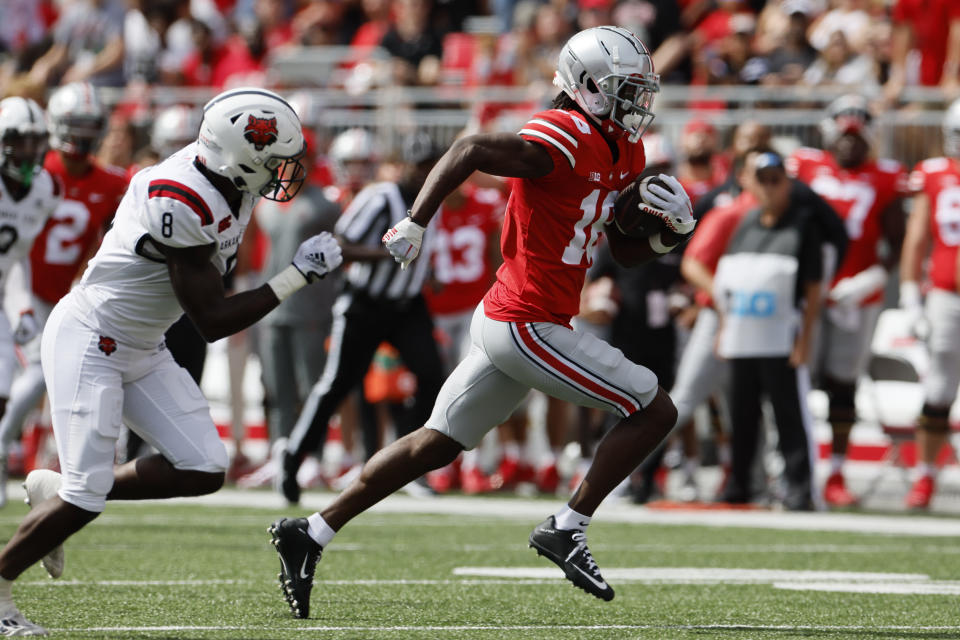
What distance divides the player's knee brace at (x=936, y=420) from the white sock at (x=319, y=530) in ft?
16.7

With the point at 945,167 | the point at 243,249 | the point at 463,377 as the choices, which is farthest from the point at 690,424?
the point at 463,377

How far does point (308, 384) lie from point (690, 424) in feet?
7.75

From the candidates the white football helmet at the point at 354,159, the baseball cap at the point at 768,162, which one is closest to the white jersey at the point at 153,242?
the baseball cap at the point at 768,162

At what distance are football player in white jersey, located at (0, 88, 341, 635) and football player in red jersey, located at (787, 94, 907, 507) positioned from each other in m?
5.35

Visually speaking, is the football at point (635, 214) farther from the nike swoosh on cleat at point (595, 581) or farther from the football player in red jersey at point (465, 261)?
Answer: the football player in red jersey at point (465, 261)

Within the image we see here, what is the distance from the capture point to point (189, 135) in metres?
11.1

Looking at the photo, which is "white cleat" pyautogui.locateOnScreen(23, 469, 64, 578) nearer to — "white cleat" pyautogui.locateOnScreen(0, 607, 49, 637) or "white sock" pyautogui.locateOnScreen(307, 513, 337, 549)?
"white cleat" pyautogui.locateOnScreen(0, 607, 49, 637)

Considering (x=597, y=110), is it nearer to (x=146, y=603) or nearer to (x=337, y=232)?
(x=146, y=603)

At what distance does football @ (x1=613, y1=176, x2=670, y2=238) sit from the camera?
5.03m

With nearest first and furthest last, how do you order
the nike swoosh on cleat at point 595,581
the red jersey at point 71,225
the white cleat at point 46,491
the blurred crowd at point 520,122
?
1. the nike swoosh on cleat at point 595,581
2. the white cleat at point 46,491
3. the red jersey at point 71,225
4. the blurred crowd at point 520,122

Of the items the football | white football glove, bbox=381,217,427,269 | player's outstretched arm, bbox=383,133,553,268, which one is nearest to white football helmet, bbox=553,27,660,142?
the football

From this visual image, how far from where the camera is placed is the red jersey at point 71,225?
8.63 m

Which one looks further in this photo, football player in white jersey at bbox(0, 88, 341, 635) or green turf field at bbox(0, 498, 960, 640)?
green turf field at bbox(0, 498, 960, 640)

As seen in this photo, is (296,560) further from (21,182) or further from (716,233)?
(716,233)
